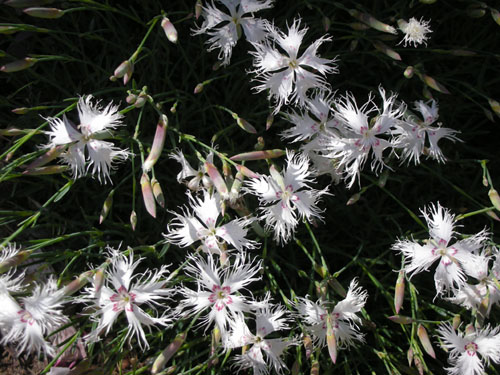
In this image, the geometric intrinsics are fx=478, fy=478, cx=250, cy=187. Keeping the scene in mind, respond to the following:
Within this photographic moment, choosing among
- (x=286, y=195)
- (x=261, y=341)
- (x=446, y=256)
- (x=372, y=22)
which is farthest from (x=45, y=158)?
(x=446, y=256)

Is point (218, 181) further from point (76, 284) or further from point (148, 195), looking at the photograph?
point (76, 284)

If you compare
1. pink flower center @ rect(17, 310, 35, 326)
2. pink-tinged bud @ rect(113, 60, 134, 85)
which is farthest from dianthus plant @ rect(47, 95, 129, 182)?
pink flower center @ rect(17, 310, 35, 326)

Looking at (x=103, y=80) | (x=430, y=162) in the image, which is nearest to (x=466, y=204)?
(x=430, y=162)

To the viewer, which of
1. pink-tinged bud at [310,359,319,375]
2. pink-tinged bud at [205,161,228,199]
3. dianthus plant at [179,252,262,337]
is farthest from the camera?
pink-tinged bud at [310,359,319,375]

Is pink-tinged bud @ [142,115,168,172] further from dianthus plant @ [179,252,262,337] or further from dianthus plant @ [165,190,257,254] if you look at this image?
dianthus plant @ [179,252,262,337]

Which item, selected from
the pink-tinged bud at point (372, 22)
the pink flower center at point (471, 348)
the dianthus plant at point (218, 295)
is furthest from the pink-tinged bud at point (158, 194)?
the pink flower center at point (471, 348)

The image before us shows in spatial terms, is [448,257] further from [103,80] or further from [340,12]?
[103,80]

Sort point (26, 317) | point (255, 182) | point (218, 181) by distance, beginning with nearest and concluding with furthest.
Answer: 1. point (26, 317)
2. point (218, 181)
3. point (255, 182)
